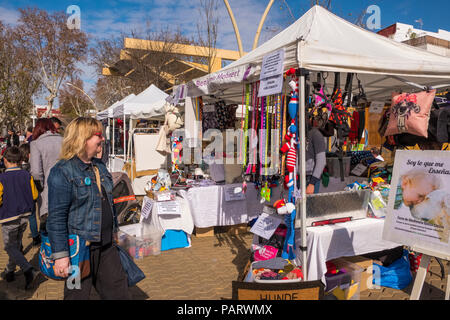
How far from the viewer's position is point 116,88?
27.2m

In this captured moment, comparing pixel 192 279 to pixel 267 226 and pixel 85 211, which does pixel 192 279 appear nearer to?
pixel 267 226

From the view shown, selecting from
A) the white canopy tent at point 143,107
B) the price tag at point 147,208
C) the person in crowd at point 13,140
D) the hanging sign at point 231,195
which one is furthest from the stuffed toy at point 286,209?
the person in crowd at point 13,140

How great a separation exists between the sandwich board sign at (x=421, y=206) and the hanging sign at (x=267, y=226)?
1061mm

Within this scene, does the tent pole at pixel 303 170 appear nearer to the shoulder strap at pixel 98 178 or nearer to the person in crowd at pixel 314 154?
the person in crowd at pixel 314 154

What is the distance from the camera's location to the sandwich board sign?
6.97 feet

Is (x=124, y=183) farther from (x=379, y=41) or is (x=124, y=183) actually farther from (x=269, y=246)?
(x=379, y=41)

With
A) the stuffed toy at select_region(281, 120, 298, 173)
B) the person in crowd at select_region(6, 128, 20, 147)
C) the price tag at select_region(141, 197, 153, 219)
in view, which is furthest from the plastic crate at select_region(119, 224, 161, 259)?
the person in crowd at select_region(6, 128, 20, 147)

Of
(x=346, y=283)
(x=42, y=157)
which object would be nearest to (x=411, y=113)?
(x=346, y=283)

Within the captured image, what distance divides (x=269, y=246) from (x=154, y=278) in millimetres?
1456

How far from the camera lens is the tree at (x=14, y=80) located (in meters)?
21.2

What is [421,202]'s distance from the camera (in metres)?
2.25
